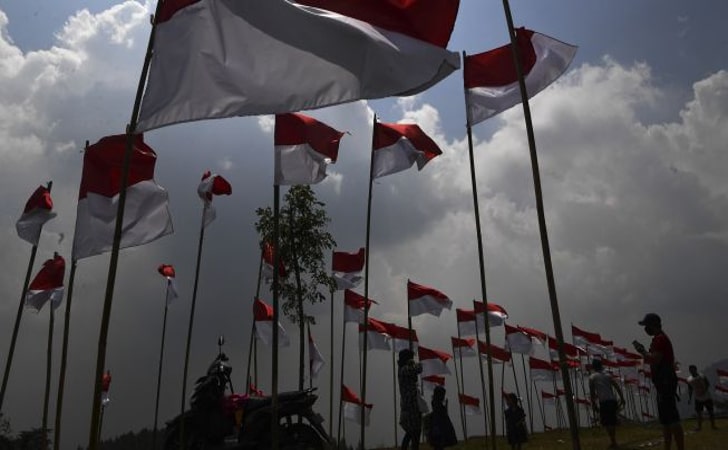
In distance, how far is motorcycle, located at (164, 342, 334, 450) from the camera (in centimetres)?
1004

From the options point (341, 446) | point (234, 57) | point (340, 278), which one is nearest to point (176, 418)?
point (234, 57)

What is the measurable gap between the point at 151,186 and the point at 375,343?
687 inches

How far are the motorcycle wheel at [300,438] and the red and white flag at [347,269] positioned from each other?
34.5 ft

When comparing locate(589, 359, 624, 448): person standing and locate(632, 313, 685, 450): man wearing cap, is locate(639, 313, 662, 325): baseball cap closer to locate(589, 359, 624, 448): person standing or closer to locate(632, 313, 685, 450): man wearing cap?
locate(632, 313, 685, 450): man wearing cap

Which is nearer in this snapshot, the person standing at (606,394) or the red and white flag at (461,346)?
the person standing at (606,394)

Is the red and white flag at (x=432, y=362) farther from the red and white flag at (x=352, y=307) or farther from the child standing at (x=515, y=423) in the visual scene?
the child standing at (x=515, y=423)

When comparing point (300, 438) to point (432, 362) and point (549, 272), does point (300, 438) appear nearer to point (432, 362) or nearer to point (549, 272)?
point (549, 272)

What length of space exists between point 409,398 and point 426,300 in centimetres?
966

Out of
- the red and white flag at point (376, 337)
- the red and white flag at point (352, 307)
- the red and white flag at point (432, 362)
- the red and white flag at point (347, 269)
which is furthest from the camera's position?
the red and white flag at point (432, 362)

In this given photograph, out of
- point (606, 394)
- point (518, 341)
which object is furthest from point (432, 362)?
point (606, 394)

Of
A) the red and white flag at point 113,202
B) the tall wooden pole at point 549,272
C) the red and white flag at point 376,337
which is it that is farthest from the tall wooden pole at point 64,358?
the red and white flag at point 376,337

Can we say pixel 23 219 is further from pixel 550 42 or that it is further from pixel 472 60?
pixel 550 42

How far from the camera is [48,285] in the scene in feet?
50.7

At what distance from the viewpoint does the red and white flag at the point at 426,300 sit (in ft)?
69.8
